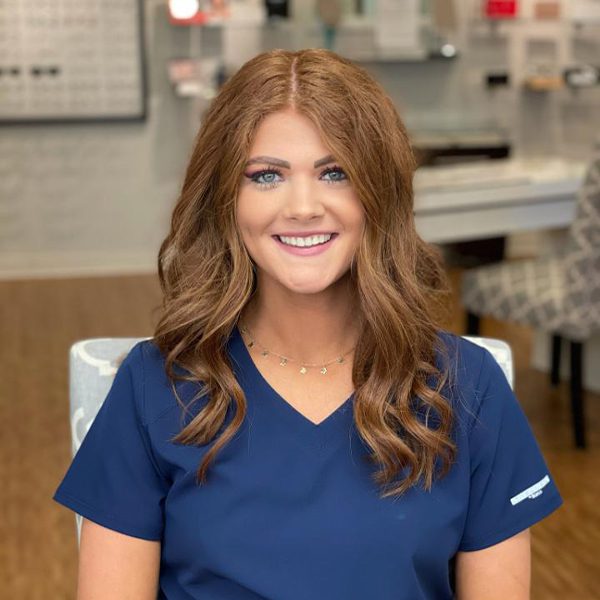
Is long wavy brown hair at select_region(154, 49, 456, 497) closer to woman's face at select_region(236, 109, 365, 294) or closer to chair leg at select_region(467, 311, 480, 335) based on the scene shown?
woman's face at select_region(236, 109, 365, 294)

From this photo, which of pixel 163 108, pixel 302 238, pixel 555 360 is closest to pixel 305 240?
pixel 302 238

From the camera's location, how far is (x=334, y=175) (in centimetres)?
133

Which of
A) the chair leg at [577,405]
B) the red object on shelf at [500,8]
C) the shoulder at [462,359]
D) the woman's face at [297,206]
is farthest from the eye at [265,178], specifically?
the red object on shelf at [500,8]

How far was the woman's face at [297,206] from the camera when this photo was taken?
51.4 inches

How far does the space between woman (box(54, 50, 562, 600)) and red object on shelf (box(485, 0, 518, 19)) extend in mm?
5160

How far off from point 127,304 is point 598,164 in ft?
8.92

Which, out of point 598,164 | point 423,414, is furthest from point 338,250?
point 598,164

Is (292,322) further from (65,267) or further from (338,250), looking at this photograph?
(65,267)

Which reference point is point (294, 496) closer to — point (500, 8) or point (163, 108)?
point (163, 108)

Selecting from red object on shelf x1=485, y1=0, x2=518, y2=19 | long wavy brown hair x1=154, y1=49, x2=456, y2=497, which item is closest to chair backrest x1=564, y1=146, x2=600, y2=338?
long wavy brown hair x1=154, y1=49, x2=456, y2=497

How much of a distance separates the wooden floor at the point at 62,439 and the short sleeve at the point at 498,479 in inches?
16.8

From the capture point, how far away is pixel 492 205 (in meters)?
4.01

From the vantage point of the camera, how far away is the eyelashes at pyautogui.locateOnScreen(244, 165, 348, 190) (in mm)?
1320

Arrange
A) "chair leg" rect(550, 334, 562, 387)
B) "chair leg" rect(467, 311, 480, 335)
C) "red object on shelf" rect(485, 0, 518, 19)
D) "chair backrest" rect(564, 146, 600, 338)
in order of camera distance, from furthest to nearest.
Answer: "red object on shelf" rect(485, 0, 518, 19) < "chair leg" rect(550, 334, 562, 387) < "chair leg" rect(467, 311, 480, 335) < "chair backrest" rect(564, 146, 600, 338)
